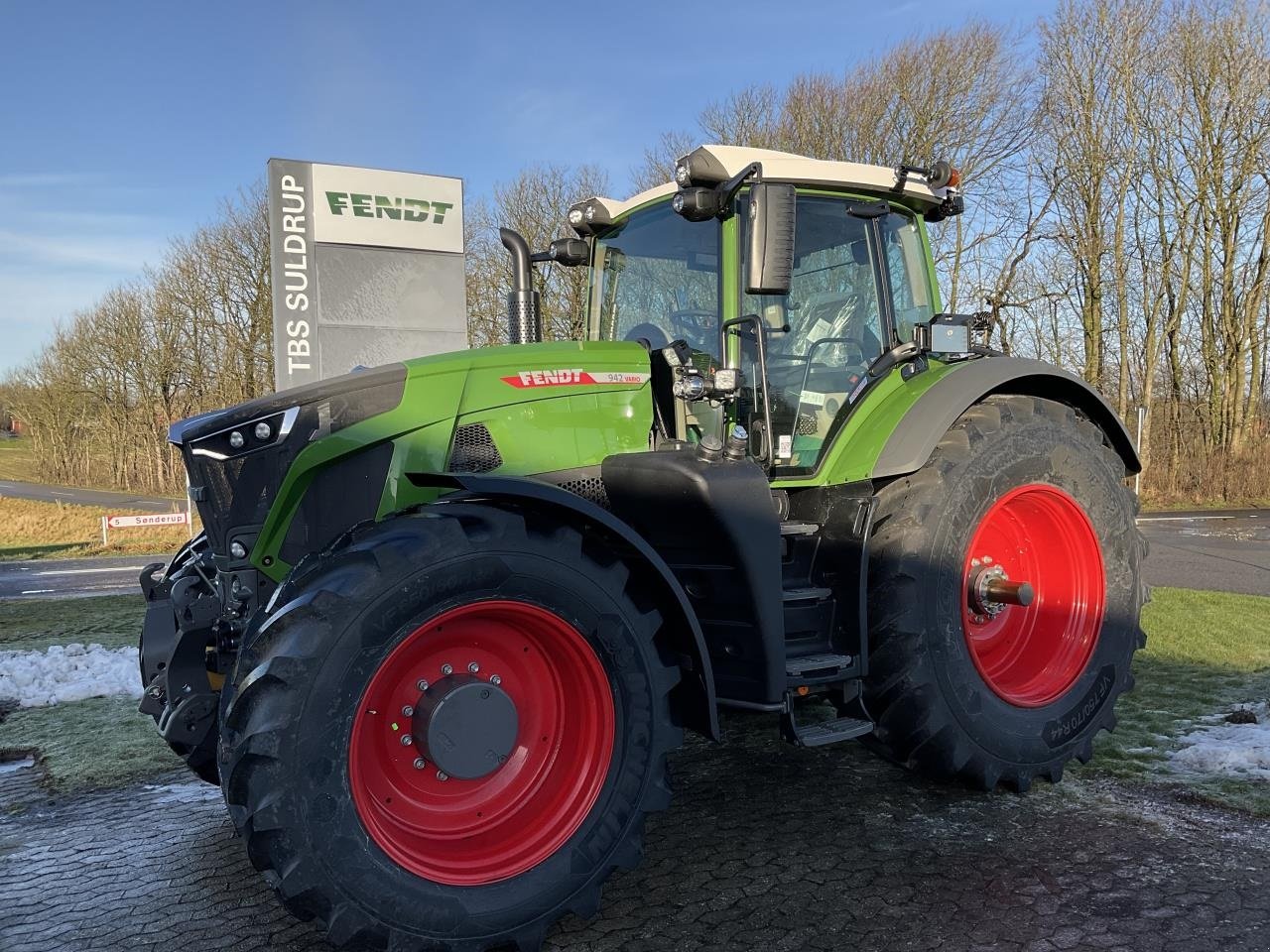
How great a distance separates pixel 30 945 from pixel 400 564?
1628 mm

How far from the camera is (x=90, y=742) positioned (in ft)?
16.2

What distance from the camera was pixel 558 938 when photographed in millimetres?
2789

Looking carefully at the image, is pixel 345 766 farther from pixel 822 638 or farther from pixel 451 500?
pixel 822 638

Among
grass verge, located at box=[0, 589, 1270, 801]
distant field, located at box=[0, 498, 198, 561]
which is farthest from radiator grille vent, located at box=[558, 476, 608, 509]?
distant field, located at box=[0, 498, 198, 561]

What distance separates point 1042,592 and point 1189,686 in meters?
1.71

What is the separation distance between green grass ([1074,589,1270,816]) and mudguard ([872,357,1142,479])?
1.27 m

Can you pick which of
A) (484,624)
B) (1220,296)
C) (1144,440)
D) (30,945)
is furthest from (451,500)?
(1220,296)

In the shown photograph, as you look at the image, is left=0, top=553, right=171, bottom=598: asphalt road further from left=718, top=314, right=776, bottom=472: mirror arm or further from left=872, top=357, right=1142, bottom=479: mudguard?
left=872, top=357, right=1142, bottom=479: mudguard

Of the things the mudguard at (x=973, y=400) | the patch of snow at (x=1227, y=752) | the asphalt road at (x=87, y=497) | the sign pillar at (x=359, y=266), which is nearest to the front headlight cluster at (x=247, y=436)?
the mudguard at (x=973, y=400)

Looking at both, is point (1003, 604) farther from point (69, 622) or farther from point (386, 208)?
point (69, 622)

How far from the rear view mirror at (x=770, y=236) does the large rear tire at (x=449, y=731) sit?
1.10 m

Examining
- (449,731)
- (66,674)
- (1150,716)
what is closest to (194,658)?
(449,731)

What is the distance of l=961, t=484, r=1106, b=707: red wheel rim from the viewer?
423cm

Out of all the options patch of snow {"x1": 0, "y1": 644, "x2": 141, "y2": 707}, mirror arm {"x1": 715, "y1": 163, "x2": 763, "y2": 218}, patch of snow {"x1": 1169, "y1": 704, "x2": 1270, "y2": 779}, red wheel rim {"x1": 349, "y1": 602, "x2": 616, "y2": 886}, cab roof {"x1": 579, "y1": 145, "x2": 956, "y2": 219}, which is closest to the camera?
red wheel rim {"x1": 349, "y1": 602, "x2": 616, "y2": 886}
